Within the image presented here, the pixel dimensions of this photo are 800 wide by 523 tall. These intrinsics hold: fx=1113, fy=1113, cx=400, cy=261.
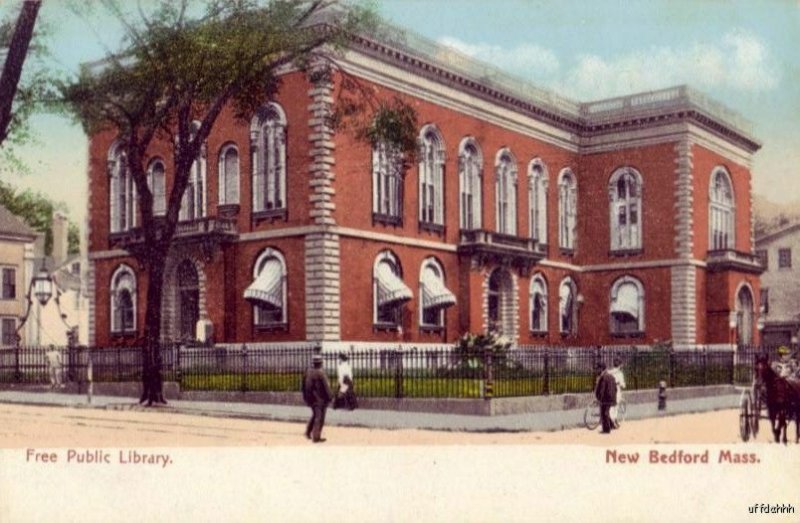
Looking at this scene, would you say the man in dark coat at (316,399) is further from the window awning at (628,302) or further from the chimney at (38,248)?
the window awning at (628,302)

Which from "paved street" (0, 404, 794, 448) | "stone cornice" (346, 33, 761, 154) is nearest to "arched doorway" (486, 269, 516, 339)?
"stone cornice" (346, 33, 761, 154)

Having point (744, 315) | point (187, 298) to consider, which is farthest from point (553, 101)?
point (744, 315)

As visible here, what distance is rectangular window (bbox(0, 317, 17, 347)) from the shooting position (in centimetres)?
2798

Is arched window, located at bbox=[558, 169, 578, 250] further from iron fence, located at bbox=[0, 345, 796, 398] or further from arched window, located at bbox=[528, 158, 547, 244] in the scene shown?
iron fence, located at bbox=[0, 345, 796, 398]

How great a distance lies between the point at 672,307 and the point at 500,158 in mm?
7321

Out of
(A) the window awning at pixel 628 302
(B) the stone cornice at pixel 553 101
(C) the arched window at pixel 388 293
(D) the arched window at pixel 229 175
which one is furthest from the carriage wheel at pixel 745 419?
(A) the window awning at pixel 628 302

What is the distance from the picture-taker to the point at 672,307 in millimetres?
34344

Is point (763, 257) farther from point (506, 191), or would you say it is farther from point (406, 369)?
point (406, 369)

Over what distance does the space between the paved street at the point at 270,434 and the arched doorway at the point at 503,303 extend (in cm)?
1548

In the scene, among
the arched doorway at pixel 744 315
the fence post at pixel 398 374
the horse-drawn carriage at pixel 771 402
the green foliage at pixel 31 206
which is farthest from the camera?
the arched doorway at pixel 744 315

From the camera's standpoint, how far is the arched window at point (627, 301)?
113 ft

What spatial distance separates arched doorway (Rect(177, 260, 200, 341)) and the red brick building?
0.05 m

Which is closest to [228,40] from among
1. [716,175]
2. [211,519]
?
[211,519]

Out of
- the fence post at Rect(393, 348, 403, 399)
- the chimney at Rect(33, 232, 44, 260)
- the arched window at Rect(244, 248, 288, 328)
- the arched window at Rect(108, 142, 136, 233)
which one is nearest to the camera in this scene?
the fence post at Rect(393, 348, 403, 399)
